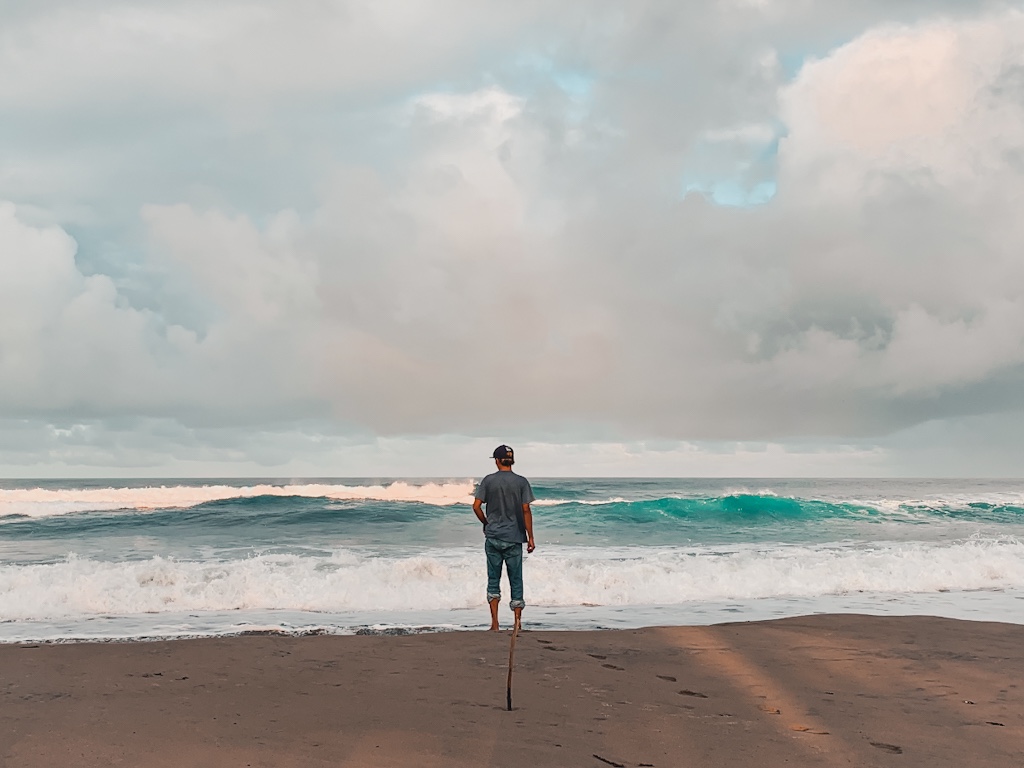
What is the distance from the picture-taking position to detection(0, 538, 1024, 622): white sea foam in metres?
12.1

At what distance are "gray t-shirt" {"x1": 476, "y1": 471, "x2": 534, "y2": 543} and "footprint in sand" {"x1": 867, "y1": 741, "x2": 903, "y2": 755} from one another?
4594 mm

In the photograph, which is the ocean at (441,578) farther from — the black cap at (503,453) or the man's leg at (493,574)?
the black cap at (503,453)

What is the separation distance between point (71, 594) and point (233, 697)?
25.2 ft

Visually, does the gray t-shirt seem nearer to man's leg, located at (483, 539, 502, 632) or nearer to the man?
the man

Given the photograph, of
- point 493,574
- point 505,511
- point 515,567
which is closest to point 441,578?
point 493,574

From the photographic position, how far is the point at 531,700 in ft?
19.3

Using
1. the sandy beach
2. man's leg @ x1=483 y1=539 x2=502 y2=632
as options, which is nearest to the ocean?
man's leg @ x1=483 y1=539 x2=502 y2=632

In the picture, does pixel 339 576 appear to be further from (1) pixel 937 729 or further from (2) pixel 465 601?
(1) pixel 937 729

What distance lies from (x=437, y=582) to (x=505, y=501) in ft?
17.7

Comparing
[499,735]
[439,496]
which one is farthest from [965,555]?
[439,496]

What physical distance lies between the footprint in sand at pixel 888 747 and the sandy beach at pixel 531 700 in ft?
0.05

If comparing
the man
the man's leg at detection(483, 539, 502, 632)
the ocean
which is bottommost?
the ocean

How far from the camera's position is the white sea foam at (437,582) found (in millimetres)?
12102

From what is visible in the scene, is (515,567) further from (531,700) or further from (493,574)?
(531,700)
